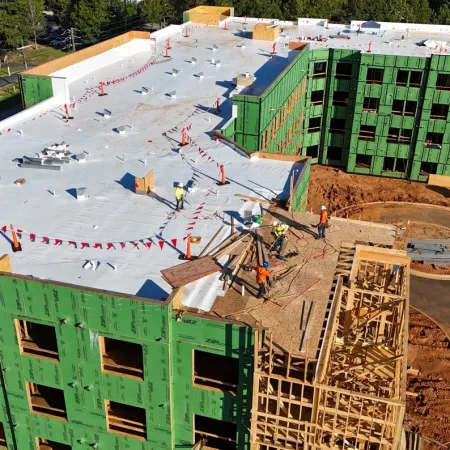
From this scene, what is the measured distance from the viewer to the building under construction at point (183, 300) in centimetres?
2036

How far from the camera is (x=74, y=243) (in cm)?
2519

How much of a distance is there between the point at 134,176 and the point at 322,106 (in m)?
32.5

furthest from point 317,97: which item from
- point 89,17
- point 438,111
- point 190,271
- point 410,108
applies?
point 89,17

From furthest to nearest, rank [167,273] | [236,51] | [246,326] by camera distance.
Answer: [236,51] → [167,273] → [246,326]

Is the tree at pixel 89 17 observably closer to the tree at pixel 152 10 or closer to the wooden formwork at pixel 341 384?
the tree at pixel 152 10

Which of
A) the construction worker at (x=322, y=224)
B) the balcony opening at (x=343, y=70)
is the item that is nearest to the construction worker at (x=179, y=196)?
the construction worker at (x=322, y=224)

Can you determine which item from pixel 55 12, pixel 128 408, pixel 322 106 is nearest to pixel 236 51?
pixel 322 106

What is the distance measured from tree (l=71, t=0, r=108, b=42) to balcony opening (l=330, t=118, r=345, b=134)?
67.3 m

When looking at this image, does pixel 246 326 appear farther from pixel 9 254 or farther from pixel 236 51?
pixel 236 51

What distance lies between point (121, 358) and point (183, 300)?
12.1ft

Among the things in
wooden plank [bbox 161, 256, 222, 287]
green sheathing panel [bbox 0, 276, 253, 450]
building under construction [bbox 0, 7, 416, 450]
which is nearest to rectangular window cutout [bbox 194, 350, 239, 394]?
building under construction [bbox 0, 7, 416, 450]

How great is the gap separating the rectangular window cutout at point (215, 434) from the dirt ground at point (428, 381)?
11.3m

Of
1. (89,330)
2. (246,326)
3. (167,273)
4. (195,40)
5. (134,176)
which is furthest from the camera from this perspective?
(195,40)

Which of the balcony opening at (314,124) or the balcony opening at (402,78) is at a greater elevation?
the balcony opening at (402,78)
